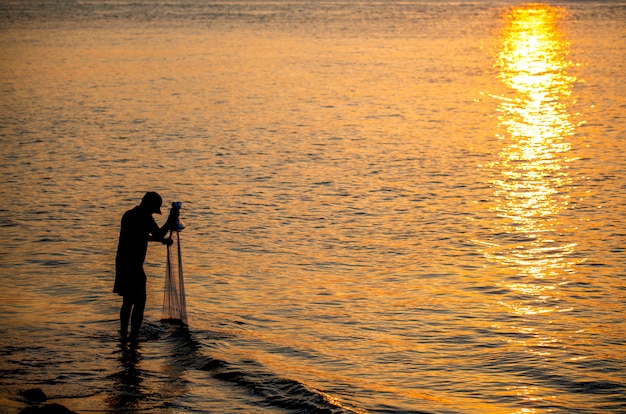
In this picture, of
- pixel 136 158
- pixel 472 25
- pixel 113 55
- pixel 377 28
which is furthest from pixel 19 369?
pixel 472 25

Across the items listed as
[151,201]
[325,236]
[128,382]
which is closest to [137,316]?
[128,382]

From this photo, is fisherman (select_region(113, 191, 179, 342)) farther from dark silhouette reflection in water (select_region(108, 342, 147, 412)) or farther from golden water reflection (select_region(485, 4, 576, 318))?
golden water reflection (select_region(485, 4, 576, 318))

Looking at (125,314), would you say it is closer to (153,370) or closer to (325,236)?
(153,370)

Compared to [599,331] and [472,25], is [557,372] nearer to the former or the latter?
[599,331]

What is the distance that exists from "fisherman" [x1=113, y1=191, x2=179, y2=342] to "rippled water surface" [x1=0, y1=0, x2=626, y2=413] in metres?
0.65

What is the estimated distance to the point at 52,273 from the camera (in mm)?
14258

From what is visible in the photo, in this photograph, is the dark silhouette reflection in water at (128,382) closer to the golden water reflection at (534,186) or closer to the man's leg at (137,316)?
the man's leg at (137,316)

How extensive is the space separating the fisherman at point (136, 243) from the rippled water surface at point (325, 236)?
2.13 feet

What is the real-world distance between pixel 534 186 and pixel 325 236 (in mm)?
6187

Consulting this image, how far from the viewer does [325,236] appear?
1672 cm

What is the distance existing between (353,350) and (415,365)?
0.89 metres

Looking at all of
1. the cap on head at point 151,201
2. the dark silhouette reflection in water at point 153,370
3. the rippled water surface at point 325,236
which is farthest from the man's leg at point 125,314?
the cap on head at point 151,201

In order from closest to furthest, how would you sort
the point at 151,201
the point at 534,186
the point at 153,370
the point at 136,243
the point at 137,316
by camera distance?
the point at 153,370 < the point at 151,201 < the point at 136,243 < the point at 137,316 < the point at 534,186

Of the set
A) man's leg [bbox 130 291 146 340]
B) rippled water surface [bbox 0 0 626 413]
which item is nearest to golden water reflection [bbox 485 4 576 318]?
rippled water surface [bbox 0 0 626 413]
